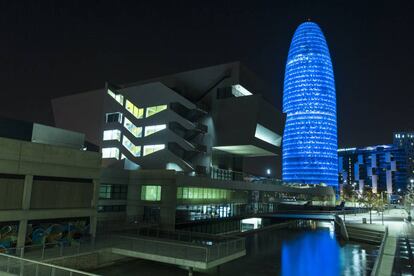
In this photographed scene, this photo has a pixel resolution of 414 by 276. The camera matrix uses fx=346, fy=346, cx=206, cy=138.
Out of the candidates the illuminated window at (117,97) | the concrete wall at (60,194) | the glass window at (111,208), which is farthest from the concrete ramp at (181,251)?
the illuminated window at (117,97)

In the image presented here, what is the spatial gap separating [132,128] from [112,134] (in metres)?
4.98

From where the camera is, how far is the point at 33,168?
93.1ft

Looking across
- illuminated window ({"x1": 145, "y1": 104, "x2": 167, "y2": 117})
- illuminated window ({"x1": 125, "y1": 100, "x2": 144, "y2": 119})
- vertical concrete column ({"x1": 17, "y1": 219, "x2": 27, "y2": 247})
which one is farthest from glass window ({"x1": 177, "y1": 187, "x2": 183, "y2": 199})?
vertical concrete column ({"x1": 17, "y1": 219, "x2": 27, "y2": 247})

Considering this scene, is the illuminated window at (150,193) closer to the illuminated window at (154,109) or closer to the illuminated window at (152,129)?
the illuminated window at (152,129)

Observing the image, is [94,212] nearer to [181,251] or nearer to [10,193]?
[10,193]

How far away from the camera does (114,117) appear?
71.2m

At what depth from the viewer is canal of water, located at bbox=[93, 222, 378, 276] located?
3034cm

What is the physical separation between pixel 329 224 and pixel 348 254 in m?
39.4

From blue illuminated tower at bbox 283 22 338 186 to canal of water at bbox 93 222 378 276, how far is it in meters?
117

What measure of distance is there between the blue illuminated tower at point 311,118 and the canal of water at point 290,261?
117 meters

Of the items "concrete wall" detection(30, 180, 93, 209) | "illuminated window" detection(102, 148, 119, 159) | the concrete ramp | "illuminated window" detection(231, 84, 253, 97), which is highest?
"illuminated window" detection(231, 84, 253, 97)

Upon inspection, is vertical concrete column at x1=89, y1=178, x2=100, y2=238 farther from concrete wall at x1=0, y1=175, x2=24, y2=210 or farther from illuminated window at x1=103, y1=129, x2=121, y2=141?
illuminated window at x1=103, y1=129, x2=121, y2=141

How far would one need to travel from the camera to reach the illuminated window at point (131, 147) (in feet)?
219

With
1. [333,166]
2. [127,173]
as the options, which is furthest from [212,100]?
[333,166]
